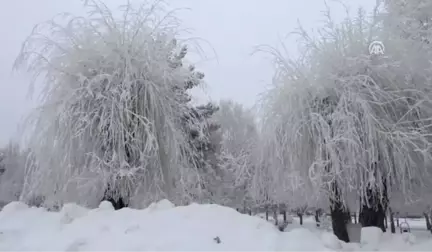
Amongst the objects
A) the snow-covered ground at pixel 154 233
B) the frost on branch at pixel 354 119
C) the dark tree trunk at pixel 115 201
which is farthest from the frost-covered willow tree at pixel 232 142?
the snow-covered ground at pixel 154 233

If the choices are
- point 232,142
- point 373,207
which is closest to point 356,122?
point 373,207

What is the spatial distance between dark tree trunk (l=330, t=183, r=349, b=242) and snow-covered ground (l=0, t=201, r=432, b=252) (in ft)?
15.8

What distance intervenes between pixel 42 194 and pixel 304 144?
6491 millimetres

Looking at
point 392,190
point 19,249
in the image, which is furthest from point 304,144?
point 19,249

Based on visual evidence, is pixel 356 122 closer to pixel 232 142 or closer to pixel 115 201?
pixel 115 201

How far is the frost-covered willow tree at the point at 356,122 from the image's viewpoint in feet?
31.4

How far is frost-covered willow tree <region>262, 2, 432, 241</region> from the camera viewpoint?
958 centimetres

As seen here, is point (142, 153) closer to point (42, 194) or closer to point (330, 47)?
point (42, 194)

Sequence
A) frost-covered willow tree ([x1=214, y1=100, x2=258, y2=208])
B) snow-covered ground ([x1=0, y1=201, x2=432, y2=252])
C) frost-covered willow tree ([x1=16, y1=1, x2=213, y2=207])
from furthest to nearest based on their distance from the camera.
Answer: frost-covered willow tree ([x1=214, y1=100, x2=258, y2=208]) → frost-covered willow tree ([x1=16, y1=1, x2=213, y2=207]) → snow-covered ground ([x1=0, y1=201, x2=432, y2=252])

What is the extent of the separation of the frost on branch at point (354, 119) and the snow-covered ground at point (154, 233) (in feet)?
14.1

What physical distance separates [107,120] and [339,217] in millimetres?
6367

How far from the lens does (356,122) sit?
986 cm

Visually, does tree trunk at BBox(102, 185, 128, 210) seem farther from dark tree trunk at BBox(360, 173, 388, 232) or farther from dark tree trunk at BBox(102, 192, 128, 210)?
dark tree trunk at BBox(360, 173, 388, 232)

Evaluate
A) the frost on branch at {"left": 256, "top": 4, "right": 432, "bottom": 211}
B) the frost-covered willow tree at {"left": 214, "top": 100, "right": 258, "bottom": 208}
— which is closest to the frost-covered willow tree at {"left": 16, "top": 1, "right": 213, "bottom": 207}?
the frost on branch at {"left": 256, "top": 4, "right": 432, "bottom": 211}
